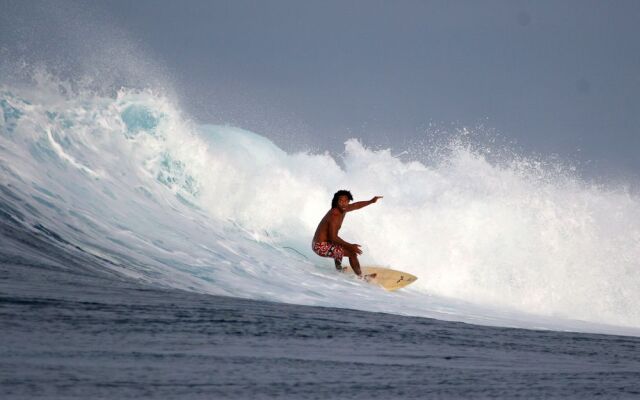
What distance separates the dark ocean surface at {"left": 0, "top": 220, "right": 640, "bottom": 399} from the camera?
168 cm

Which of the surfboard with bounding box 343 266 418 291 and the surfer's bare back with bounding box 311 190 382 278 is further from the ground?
the surfer's bare back with bounding box 311 190 382 278

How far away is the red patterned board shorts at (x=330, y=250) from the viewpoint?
8.88 metres

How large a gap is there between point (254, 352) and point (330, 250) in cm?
680

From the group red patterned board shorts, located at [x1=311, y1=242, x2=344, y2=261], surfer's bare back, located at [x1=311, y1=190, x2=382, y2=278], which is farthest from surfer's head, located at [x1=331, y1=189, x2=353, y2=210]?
red patterned board shorts, located at [x1=311, y1=242, x2=344, y2=261]

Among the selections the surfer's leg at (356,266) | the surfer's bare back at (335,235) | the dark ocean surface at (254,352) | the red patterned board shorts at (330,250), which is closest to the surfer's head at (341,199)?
the surfer's bare back at (335,235)

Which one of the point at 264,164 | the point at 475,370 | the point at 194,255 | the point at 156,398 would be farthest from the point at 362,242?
the point at 156,398

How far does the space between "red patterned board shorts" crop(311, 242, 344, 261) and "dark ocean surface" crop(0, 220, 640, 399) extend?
5.59 m

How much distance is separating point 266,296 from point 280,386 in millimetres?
3900

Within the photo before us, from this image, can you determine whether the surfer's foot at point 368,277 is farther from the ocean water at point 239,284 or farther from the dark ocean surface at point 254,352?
the dark ocean surface at point 254,352

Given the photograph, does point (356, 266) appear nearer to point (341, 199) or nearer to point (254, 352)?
point (341, 199)

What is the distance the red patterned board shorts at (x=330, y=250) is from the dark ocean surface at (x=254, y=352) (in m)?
5.59

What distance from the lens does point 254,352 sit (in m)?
2.11

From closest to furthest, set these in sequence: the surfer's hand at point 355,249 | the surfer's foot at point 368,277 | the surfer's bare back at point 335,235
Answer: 1. the surfer's hand at point 355,249
2. the surfer's foot at point 368,277
3. the surfer's bare back at point 335,235

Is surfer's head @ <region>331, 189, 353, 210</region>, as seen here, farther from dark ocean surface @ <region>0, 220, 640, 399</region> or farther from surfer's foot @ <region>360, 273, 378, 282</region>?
dark ocean surface @ <region>0, 220, 640, 399</region>
